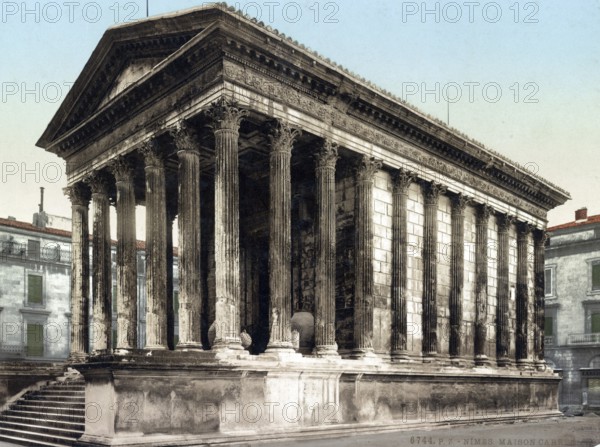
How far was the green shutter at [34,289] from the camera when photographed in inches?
1473

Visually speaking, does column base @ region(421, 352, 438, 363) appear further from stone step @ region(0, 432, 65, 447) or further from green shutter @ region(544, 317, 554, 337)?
green shutter @ region(544, 317, 554, 337)

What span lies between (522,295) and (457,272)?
533 cm

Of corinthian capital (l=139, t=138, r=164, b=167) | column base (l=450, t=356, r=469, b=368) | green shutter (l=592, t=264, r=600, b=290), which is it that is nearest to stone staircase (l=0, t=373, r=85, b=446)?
corinthian capital (l=139, t=138, r=164, b=167)

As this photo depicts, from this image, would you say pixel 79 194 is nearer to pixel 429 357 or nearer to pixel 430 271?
pixel 430 271

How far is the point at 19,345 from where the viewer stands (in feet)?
120

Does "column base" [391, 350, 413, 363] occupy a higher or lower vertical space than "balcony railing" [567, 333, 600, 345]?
higher

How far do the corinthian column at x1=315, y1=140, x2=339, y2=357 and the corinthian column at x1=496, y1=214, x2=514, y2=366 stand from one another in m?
10.0

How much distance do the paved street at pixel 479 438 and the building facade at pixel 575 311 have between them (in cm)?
1906

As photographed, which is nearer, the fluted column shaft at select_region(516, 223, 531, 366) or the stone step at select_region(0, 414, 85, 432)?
the stone step at select_region(0, 414, 85, 432)

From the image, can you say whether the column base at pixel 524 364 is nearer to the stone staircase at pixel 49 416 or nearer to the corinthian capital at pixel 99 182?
the stone staircase at pixel 49 416

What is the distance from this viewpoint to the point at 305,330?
18.0 meters

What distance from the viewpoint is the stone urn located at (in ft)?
58.9

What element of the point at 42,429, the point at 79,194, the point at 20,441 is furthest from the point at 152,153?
the point at 20,441

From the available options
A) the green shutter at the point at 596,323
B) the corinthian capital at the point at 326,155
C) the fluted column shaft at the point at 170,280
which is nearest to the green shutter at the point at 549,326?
the green shutter at the point at 596,323
